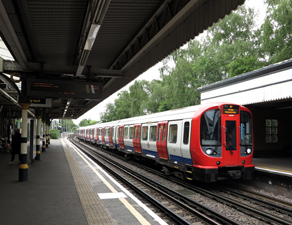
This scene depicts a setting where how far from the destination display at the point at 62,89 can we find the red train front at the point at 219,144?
377 centimetres

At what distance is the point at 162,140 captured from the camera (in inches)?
462

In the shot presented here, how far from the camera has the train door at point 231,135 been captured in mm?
9094

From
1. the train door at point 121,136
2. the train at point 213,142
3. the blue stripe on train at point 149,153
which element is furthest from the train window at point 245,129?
the train door at point 121,136

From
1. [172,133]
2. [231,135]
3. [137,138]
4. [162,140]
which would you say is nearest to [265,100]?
[231,135]

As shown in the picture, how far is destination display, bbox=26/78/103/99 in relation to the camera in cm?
945

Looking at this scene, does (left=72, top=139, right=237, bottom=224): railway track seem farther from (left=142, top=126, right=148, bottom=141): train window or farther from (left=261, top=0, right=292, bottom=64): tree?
(left=261, top=0, right=292, bottom=64): tree

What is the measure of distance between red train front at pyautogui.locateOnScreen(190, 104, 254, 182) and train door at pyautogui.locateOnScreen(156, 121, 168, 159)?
2.52 metres

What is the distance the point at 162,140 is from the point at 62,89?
4521 millimetres

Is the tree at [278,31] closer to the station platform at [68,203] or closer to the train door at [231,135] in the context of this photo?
the train door at [231,135]

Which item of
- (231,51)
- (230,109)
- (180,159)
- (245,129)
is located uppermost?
(231,51)

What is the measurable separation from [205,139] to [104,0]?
18.2 feet

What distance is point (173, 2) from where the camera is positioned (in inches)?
258

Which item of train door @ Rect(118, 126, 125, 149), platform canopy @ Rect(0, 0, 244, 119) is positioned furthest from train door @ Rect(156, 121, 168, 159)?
train door @ Rect(118, 126, 125, 149)

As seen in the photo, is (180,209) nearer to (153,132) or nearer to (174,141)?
(174,141)
